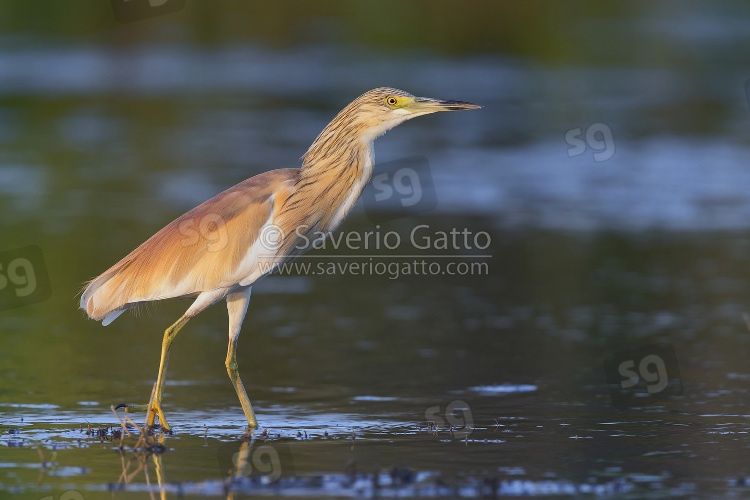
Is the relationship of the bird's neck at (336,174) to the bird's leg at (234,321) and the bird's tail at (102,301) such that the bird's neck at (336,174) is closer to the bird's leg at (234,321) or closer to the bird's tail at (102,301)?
the bird's leg at (234,321)

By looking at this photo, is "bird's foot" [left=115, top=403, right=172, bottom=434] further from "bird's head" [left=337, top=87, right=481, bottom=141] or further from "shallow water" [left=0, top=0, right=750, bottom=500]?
"bird's head" [left=337, top=87, right=481, bottom=141]

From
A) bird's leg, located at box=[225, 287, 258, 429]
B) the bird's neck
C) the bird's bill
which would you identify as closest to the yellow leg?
bird's leg, located at box=[225, 287, 258, 429]

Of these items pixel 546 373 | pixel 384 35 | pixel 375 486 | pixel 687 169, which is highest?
pixel 384 35

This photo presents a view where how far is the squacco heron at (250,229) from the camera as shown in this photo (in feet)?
27.5

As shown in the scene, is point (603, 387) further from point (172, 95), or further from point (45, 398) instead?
point (172, 95)

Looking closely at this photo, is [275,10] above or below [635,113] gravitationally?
above

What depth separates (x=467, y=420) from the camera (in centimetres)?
822

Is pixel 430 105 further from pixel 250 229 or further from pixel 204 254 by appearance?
pixel 204 254

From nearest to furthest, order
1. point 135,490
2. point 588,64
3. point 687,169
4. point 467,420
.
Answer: point 135,490
point 467,420
point 687,169
point 588,64

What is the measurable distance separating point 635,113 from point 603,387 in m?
16.4

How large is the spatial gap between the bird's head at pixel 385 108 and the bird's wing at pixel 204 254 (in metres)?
0.59

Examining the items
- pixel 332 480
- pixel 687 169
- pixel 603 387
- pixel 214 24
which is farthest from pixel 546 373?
pixel 214 24

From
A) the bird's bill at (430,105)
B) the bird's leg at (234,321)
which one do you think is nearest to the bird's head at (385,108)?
the bird's bill at (430,105)

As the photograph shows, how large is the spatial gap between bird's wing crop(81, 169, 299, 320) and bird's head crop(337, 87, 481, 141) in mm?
593
